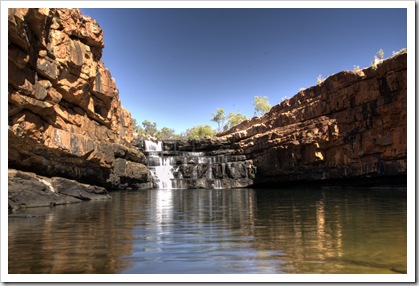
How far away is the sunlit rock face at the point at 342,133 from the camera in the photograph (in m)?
30.3

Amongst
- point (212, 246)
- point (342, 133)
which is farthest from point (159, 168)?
point (212, 246)

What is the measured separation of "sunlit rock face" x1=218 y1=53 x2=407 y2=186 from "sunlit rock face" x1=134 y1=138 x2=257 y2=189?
268cm

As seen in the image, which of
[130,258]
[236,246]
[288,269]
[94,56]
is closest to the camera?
[288,269]

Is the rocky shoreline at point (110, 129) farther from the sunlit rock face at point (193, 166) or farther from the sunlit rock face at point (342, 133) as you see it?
the sunlit rock face at point (193, 166)

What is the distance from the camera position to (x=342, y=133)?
1398 inches

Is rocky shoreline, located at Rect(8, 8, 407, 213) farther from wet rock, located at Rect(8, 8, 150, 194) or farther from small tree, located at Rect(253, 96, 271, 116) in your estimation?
small tree, located at Rect(253, 96, 271, 116)

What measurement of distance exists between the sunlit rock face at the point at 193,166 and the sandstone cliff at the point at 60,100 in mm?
7969

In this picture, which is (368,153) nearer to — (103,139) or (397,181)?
(397,181)

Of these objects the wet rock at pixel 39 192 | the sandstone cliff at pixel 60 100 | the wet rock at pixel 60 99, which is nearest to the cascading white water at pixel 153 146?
the sandstone cliff at pixel 60 100

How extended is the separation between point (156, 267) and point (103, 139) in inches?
1166

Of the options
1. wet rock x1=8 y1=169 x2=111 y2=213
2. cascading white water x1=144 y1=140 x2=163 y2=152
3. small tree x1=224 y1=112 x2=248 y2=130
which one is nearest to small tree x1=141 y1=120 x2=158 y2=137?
small tree x1=224 y1=112 x2=248 y2=130

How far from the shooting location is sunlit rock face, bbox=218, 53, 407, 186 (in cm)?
3034

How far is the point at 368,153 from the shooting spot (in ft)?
107
